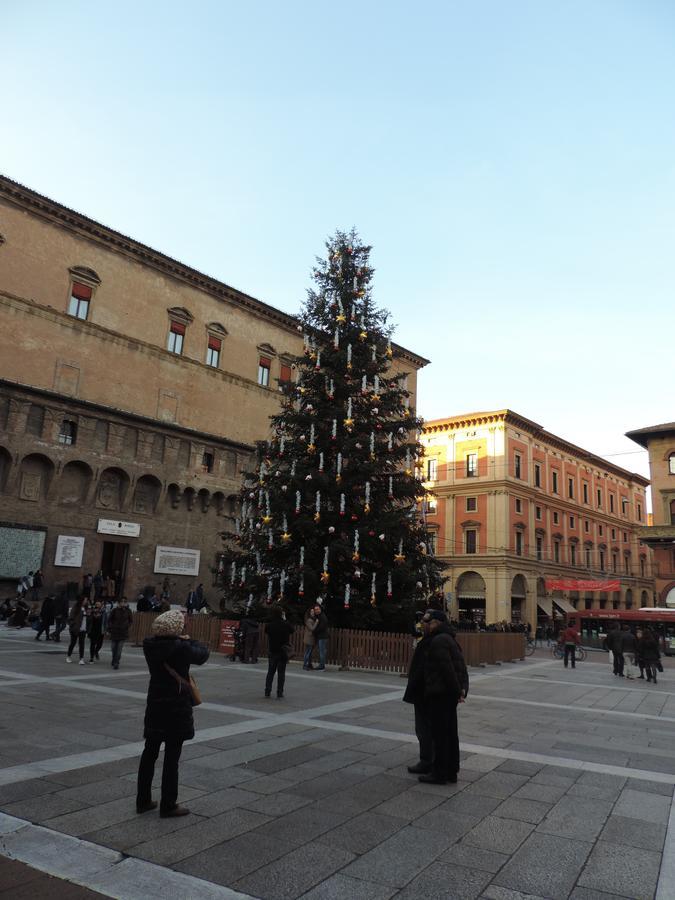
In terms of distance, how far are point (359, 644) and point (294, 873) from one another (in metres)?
13.7

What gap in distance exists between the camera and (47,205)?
3222 centimetres

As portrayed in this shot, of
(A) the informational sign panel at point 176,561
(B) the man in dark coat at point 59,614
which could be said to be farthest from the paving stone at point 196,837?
(A) the informational sign panel at point 176,561

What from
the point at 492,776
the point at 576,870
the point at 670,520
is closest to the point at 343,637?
the point at 492,776

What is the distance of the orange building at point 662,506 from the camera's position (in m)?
48.3

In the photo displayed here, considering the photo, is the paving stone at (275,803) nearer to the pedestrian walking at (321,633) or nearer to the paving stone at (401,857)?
the paving stone at (401,857)

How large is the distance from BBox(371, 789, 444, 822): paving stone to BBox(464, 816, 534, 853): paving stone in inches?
21.2

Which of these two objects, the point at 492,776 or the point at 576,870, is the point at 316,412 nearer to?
the point at 492,776

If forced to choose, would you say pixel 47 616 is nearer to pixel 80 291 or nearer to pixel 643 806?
pixel 643 806

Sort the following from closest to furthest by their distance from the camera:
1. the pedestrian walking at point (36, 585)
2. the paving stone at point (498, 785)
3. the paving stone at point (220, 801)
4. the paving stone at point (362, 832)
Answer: the paving stone at point (362, 832) → the paving stone at point (220, 801) → the paving stone at point (498, 785) → the pedestrian walking at point (36, 585)

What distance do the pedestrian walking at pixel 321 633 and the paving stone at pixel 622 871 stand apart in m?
12.0

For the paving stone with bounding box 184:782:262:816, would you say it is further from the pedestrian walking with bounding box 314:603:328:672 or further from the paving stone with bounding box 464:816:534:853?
→ the pedestrian walking with bounding box 314:603:328:672

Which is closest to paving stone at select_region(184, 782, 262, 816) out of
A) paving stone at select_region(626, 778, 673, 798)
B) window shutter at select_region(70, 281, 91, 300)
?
paving stone at select_region(626, 778, 673, 798)

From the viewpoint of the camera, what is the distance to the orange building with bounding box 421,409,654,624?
55031 millimetres

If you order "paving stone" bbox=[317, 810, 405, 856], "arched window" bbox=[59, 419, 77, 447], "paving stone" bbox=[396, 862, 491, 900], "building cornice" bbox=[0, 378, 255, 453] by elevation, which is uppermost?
"building cornice" bbox=[0, 378, 255, 453]
